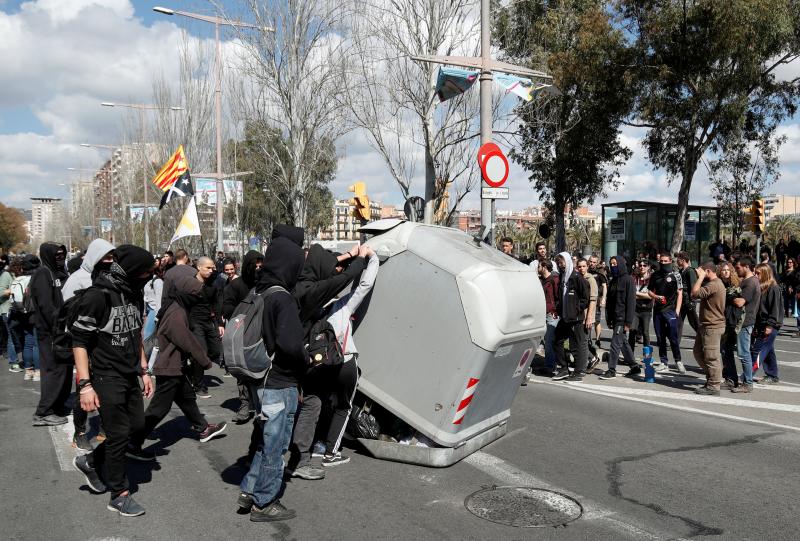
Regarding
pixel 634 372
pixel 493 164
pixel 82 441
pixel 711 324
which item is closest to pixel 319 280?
pixel 82 441

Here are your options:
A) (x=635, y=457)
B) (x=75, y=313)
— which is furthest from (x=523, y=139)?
(x=75, y=313)

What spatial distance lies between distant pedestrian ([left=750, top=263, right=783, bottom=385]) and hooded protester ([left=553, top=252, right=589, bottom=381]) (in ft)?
7.77

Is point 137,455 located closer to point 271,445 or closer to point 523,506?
point 271,445

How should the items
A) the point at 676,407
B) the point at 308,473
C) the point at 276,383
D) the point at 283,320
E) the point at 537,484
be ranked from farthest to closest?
the point at 676,407
the point at 308,473
the point at 537,484
the point at 276,383
the point at 283,320

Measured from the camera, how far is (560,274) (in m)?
9.87

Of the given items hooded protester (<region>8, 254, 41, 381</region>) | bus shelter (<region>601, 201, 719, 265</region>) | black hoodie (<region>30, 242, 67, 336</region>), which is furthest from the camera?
bus shelter (<region>601, 201, 719, 265</region>)

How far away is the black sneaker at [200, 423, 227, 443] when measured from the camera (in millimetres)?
6465

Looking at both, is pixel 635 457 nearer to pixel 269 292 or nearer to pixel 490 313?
pixel 490 313

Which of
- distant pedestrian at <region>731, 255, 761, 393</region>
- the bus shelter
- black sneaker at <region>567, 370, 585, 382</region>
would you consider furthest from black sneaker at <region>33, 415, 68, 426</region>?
the bus shelter

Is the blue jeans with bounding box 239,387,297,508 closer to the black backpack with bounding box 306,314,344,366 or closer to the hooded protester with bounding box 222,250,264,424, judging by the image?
the black backpack with bounding box 306,314,344,366

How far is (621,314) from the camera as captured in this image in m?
9.74

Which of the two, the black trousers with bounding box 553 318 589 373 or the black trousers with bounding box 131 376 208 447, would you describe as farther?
the black trousers with bounding box 553 318 589 373

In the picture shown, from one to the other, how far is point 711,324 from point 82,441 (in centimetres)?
→ 740

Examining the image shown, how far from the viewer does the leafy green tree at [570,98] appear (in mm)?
22188
